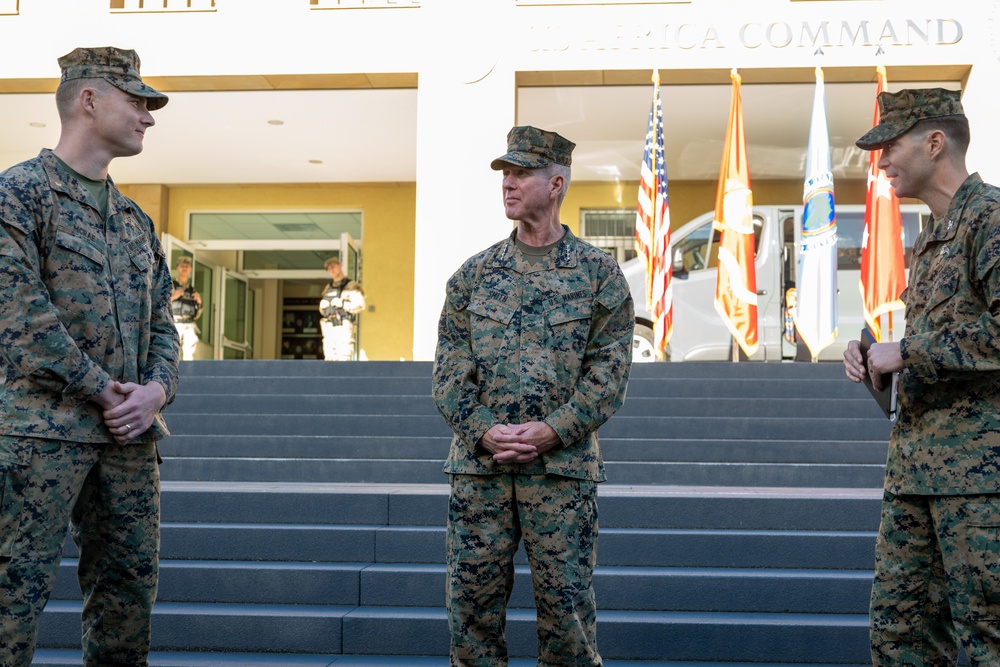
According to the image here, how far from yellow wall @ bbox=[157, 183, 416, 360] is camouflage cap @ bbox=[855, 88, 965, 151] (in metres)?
13.7

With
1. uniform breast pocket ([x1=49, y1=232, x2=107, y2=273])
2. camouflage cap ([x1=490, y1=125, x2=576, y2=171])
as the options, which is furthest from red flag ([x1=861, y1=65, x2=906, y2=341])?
uniform breast pocket ([x1=49, y1=232, x2=107, y2=273])

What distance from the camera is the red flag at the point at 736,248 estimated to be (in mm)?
10188

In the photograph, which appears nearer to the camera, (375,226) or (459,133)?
(459,133)

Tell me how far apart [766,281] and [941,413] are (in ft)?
28.7

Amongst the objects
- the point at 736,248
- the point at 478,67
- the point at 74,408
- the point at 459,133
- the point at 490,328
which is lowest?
the point at 74,408

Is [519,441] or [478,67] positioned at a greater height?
[478,67]

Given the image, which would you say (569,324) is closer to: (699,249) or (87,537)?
(87,537)

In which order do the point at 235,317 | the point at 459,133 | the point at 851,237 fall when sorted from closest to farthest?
the point at 851,237
the point at 459,133
the point at 235,317

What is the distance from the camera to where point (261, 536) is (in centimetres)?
470

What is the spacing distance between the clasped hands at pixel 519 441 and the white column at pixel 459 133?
8511 mm

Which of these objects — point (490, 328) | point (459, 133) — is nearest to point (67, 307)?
point (490, 328)

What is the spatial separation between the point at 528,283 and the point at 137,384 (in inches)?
46.5

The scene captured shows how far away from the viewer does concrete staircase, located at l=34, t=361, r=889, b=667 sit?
4090mm

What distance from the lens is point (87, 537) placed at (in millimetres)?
2842
